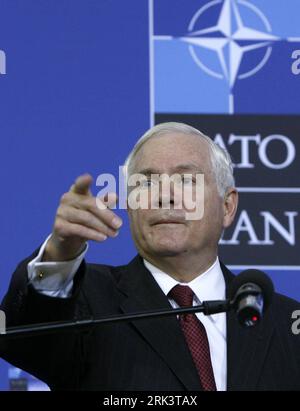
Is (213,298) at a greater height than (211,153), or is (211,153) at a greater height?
(211,153)

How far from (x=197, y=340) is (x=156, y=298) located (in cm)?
13

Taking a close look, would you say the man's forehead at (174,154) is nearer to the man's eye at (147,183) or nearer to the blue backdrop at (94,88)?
the man's eye at (147,183)

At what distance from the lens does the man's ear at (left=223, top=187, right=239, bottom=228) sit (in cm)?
213

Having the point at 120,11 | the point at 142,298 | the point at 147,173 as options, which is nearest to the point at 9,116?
the point at 120,11

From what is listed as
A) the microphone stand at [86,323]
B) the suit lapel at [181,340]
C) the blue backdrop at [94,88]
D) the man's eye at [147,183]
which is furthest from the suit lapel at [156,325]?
the blue backdrop at [94,88]

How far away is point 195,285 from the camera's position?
6.53 feet

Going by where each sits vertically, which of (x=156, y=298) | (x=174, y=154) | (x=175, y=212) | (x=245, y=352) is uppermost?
(x=174, y=154)

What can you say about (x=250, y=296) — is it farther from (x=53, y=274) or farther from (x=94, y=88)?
(x=94, y=88)

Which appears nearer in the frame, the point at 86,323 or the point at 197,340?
the point at 86,323

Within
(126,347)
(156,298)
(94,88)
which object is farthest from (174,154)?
(94,88)

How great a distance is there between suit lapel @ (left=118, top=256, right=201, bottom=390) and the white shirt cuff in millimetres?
239

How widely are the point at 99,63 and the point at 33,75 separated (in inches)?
6.8

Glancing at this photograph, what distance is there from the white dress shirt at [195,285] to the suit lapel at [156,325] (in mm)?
33

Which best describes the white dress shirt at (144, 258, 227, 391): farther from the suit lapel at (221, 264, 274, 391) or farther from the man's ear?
the man's ear
